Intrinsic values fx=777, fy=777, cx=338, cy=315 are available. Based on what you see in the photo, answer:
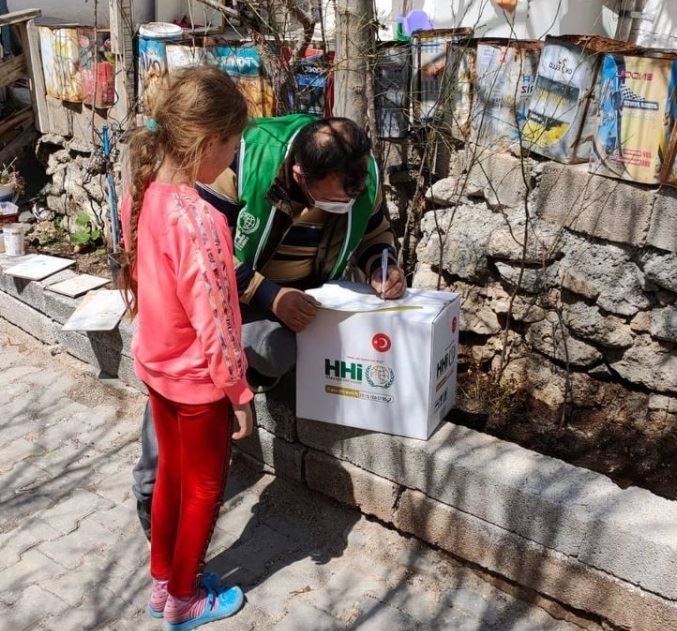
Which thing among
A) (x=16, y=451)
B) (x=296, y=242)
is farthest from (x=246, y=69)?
(x=16, y=451)

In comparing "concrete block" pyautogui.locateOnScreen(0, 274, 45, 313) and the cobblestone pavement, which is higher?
"concrete block" pyautogui.locateOnScreen(0, 274, 45, 313)

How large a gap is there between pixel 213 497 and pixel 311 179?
1097mm

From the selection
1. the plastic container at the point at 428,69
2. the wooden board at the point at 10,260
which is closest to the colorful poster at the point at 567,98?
the plastic container at the point at 428,69

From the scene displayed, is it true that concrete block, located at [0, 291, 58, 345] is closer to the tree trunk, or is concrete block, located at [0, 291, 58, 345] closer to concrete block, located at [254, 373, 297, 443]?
concrete block, located at [254, 373, 297, 443]

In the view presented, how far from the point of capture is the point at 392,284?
288 centimetres

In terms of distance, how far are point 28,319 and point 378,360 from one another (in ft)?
9.55

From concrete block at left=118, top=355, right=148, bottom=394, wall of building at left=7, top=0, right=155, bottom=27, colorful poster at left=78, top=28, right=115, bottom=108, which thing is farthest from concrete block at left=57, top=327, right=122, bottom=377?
wall of building at left=7, top=0, right=155, bottom=27

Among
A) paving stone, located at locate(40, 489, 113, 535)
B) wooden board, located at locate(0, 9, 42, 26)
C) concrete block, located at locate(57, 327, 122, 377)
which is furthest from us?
wooden board, located at locate(0, 9, 42, 26)

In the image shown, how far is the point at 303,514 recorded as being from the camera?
3229 millimetres

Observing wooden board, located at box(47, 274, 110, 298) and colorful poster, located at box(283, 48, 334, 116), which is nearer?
colorful poster, located at box(283, 48, 334, 116)

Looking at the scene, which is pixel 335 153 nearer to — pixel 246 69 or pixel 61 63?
pixel 246 69

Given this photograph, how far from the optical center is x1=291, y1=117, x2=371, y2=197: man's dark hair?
256cm

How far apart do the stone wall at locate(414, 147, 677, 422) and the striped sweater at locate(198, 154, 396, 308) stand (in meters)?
0.79

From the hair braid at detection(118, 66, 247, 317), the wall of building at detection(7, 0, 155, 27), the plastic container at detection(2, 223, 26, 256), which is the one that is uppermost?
the wall of building at detection(7, 0, 155, 27)
